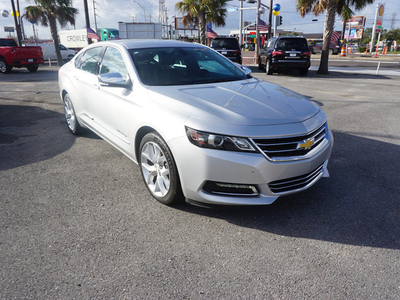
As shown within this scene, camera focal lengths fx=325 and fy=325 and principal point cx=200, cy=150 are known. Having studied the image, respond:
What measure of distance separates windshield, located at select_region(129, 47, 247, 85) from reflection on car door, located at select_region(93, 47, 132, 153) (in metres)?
0.25

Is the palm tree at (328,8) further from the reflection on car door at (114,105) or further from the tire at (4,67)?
the tire at (4,67)

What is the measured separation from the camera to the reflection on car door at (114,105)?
144 inches

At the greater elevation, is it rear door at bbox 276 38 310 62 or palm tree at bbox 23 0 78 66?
palm tree at bbox 23 0 78 66

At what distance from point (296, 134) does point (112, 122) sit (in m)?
2.24

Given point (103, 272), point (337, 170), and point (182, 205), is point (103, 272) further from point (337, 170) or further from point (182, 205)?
point (337, 170)

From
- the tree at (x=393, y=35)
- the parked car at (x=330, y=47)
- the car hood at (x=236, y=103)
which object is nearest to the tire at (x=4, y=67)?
the car hood at (x=236, y=103)

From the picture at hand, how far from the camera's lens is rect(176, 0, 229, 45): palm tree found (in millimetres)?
21656

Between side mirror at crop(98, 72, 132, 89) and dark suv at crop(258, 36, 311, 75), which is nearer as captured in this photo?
side mirror at crop(98, 72, 132, 89)

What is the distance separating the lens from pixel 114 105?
3861 millimetres

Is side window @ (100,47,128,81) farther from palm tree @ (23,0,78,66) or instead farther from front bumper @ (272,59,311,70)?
palm tree @ (23,0,78,66)

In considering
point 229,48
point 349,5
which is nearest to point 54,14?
point 229,48

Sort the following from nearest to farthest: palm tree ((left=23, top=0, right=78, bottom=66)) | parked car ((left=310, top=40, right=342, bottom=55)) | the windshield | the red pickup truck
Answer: the windshield → the red pickup truck → palm tree ((left=23, top=0, right=78, bottom=66)) → parked car ((left=310, top=40, right=342, bottom=55))

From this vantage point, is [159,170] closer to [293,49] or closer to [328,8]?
[293,49]

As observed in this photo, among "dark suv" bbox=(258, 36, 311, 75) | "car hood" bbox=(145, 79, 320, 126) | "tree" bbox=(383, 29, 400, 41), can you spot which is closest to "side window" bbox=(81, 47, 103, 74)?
"car hood" bbox=(145, 79, 320, 126)
